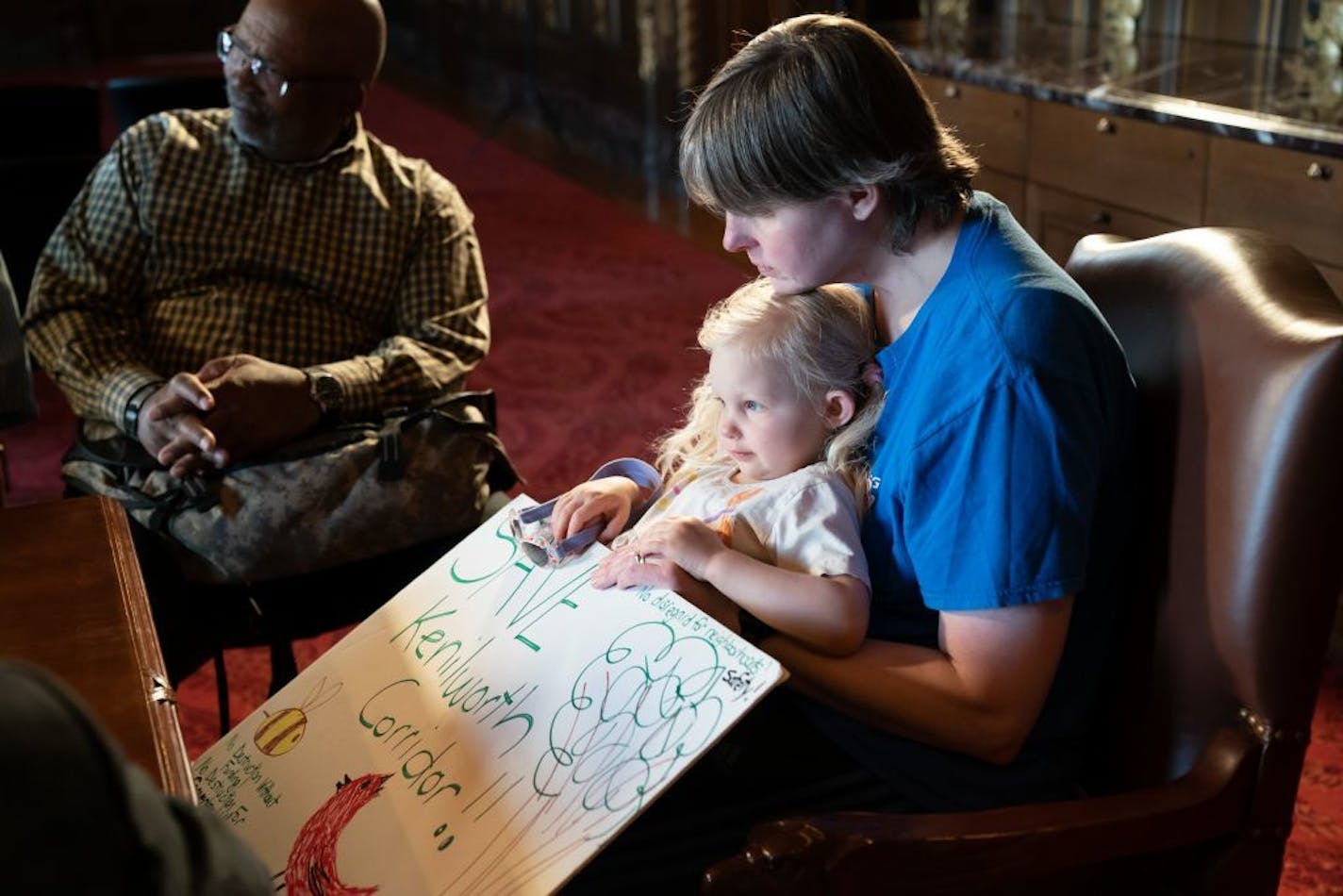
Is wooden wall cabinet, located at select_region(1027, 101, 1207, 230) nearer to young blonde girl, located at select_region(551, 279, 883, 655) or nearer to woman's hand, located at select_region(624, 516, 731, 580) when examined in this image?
young blonde girl, located at select_region(551, 279, 883, 655)

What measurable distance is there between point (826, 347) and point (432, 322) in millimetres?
984

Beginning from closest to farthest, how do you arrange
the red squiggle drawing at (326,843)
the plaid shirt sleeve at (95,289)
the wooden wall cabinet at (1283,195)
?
the red squiggle drawing at (326,843) < the plaid shirt sleeve at (95,289) < the wooden wall cabinet at (1283,195)

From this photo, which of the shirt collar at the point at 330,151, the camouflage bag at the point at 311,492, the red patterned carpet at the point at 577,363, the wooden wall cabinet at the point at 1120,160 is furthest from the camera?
the wooden wall cabinet at the point at 1120,160

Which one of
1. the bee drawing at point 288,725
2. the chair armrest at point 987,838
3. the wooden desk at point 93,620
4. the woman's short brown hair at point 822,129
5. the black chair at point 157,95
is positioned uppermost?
the woman's short brown hair at point 822,129

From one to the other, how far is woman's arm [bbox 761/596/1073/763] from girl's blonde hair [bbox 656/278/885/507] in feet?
0.58

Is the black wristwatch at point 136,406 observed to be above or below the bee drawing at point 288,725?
above

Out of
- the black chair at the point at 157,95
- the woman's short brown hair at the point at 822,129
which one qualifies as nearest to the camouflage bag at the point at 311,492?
the woman's short brown hair at the point at 822,129

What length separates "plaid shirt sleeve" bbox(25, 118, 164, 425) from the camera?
2.17 m

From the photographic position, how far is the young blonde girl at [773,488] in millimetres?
1360

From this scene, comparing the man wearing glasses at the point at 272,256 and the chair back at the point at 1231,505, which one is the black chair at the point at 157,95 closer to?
the man wearing glasses at the point at 272,256

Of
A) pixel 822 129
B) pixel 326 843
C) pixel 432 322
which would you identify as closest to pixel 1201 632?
pixel 822 129

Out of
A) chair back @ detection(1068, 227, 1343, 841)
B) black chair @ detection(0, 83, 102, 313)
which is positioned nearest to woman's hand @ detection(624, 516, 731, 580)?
chair back @ detection(1068, 227, 1343, 841)

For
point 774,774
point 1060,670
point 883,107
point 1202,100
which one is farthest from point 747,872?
point 1202,100

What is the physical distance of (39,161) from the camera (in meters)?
3.44
